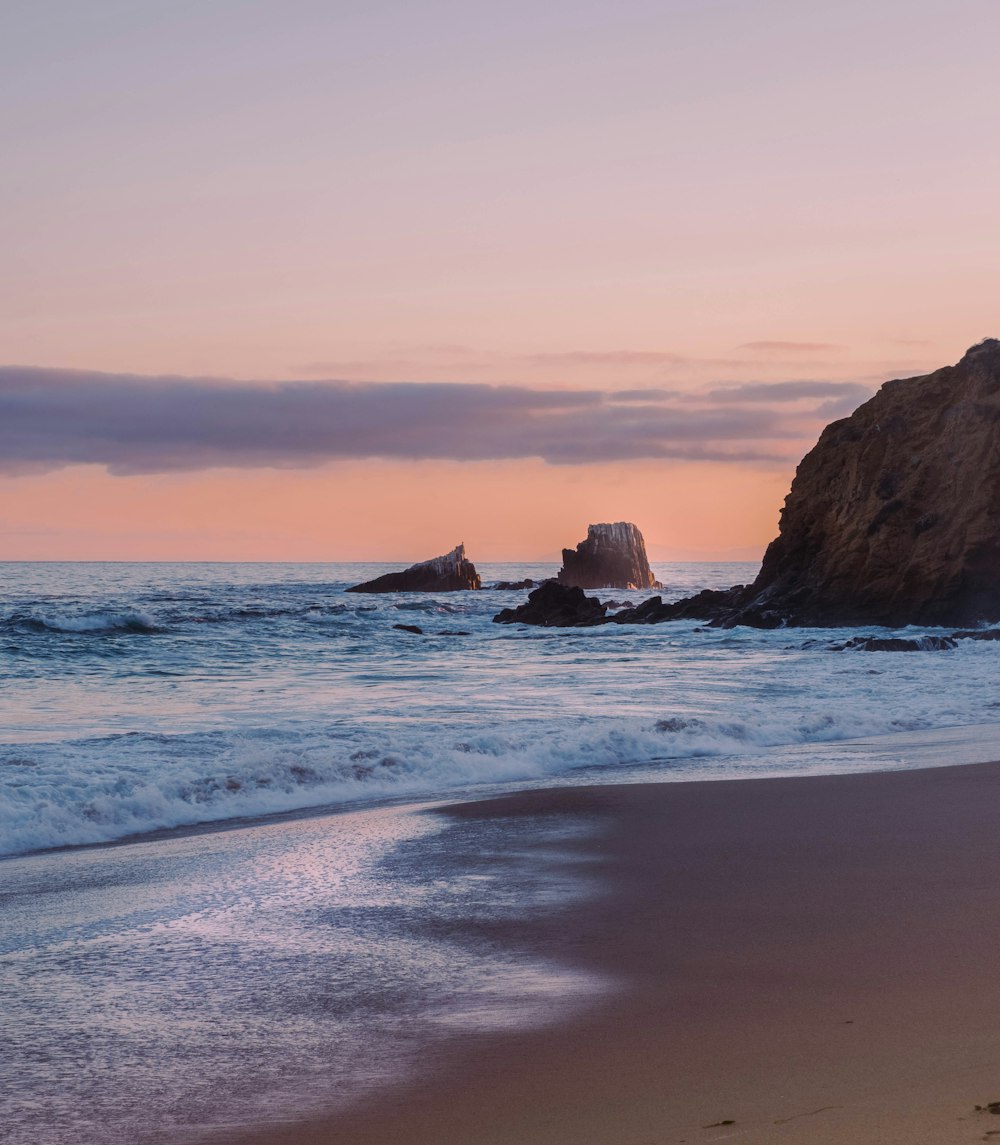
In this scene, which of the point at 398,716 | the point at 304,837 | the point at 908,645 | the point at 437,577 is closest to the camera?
the point at 304,837

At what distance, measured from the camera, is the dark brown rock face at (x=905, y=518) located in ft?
119

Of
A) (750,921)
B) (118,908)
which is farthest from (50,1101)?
(750,921)

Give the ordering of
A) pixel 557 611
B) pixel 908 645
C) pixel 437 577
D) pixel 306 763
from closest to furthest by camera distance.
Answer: pixel 306 763
pixel 908 645
pixel 557 611
pixel 437 577

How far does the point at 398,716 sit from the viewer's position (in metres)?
15.9

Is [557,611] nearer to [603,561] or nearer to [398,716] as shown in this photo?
[398,716]

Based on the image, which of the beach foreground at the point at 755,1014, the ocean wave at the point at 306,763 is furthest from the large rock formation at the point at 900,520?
the beach foreground at the point at 755,1014

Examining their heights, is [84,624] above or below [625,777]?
above

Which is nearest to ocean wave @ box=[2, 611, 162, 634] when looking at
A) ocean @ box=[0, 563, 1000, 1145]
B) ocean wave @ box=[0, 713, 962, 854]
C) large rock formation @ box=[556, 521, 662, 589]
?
ocean @ box=[0, 563, 1000, 1145]

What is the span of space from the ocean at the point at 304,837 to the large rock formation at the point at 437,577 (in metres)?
60.7

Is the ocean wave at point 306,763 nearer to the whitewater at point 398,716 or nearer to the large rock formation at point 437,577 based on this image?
the whitewater at point 398,716

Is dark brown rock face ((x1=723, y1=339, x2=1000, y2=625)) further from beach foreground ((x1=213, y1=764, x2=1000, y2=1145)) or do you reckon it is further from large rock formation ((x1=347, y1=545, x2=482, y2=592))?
large rock formation ((x1=347, y1=545, x2=482, y2=592))

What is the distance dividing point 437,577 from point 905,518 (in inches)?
2142

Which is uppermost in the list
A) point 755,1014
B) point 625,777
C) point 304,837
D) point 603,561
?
point 603,561

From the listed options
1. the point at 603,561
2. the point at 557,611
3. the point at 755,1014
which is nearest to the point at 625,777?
the point at 755,1014
